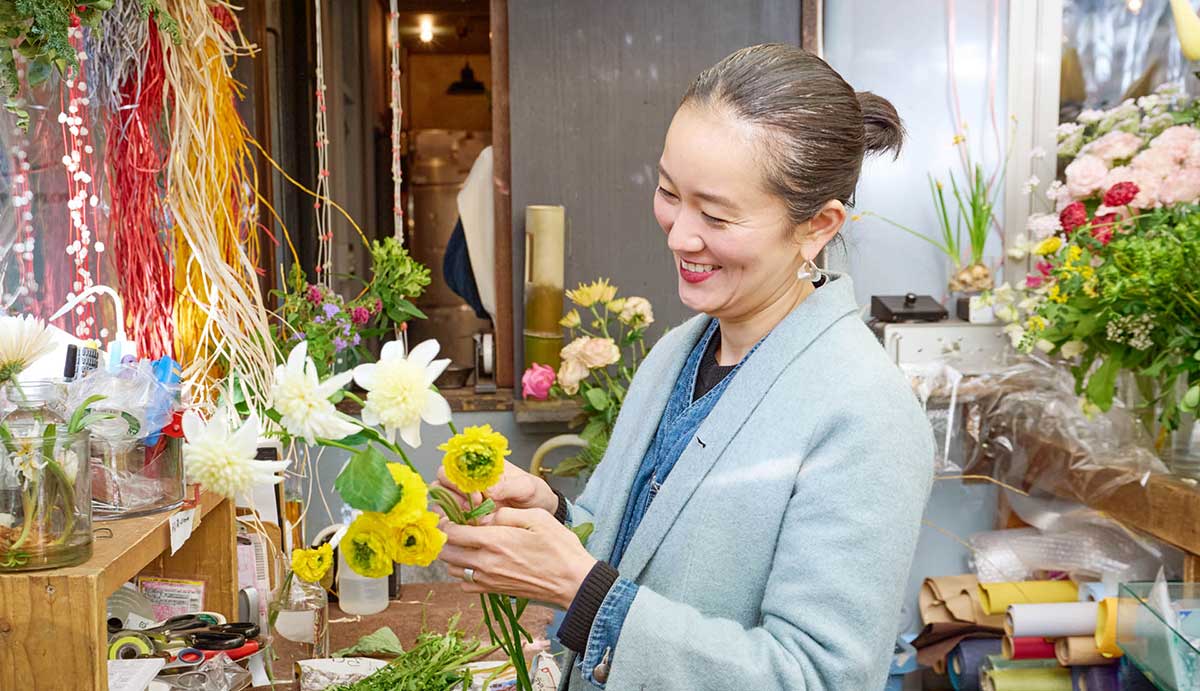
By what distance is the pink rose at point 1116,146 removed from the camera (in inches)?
85.3

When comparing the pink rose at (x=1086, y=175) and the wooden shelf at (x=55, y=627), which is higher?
the pink rose at (x=1086, y=175)

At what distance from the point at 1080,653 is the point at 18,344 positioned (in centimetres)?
207

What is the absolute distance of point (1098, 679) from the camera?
226 centimetres

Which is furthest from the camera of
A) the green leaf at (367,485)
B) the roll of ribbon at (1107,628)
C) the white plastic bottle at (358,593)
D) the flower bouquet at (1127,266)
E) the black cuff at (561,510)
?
the roll of ribbon at (1107,628)

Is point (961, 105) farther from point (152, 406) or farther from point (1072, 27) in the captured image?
point (152, 406)

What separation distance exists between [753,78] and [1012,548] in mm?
1803

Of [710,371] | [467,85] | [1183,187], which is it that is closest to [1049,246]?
[1183,187]

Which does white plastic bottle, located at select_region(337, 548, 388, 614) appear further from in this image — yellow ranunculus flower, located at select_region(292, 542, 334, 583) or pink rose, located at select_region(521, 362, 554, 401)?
yellow ranunculus flower, located at select_region(292, 542, 334, 583)

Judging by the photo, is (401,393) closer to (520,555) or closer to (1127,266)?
(520,555)

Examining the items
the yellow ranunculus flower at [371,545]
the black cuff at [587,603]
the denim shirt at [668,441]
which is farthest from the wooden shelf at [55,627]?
the denim shirt at [668,441]

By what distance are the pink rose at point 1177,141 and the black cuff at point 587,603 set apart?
5.21 feet

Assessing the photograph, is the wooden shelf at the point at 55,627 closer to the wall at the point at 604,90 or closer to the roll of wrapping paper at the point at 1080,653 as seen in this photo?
the wall at the point at 604,90

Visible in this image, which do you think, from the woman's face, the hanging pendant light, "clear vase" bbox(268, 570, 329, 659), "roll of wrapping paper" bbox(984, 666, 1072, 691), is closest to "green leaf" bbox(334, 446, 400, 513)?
the woman's face

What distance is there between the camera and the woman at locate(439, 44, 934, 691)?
99 cm
